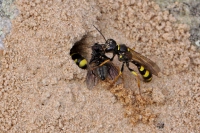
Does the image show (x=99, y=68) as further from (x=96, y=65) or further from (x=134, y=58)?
(x=134, y=58)

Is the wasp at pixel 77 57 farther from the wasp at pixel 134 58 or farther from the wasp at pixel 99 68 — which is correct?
the wasp at pixel 134 58

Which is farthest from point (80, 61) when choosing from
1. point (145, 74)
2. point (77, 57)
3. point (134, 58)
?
point (145, 74)

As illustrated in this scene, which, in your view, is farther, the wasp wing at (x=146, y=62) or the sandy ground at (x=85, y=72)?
the wasp wing at (x=146, y=62)

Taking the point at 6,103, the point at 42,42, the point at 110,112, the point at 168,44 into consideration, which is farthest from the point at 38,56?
the point at 168,44

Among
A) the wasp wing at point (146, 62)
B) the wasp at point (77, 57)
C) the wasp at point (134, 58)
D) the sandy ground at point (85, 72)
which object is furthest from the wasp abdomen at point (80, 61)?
the wasp wing at point (146, 62)

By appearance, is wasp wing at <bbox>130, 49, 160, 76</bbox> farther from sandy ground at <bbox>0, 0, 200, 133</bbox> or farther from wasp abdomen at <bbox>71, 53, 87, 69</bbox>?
wasp abdomen at <bbox>71, 53, 87, 69</bbox>

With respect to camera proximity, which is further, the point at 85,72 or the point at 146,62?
the point at 146,62
